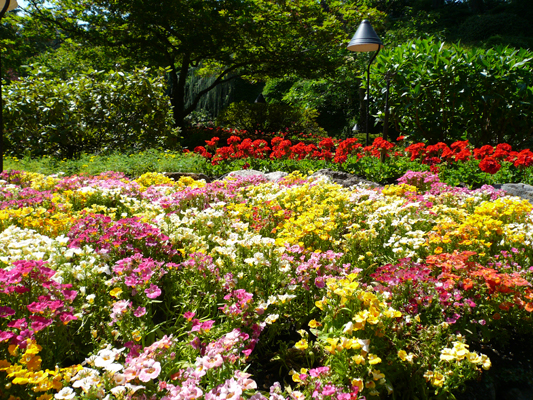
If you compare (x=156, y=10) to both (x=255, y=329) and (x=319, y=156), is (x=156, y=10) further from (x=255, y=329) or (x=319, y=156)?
(x=255, y=329)

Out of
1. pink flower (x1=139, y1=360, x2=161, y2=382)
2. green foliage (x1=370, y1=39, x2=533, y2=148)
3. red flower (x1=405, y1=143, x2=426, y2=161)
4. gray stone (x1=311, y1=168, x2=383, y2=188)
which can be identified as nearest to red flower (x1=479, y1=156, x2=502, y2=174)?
red flower (x1=405, y1=143, x2=426, y2=161)

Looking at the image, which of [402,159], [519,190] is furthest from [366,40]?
[519,190]

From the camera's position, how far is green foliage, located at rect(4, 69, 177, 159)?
26.0ft

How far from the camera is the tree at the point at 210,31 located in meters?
11.7

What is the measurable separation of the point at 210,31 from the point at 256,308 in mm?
11517

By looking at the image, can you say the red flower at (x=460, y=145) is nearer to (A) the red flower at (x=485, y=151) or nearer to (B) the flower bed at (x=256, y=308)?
(A) the red flower at (x=485, y=151)

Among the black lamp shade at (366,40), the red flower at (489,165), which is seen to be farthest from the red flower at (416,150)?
the black lamp shade at (366,40)

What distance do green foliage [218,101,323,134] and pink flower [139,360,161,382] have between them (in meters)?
13.0

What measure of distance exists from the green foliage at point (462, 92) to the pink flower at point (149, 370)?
691 centimetres

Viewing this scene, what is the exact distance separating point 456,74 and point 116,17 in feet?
32.6

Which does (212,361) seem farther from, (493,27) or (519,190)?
(493,27)

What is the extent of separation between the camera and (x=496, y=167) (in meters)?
4.90

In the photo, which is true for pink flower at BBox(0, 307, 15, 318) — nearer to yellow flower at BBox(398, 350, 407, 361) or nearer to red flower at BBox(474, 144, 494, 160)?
yellow flower at BBox(398, 350, 407, 361)

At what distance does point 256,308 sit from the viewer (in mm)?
1956
